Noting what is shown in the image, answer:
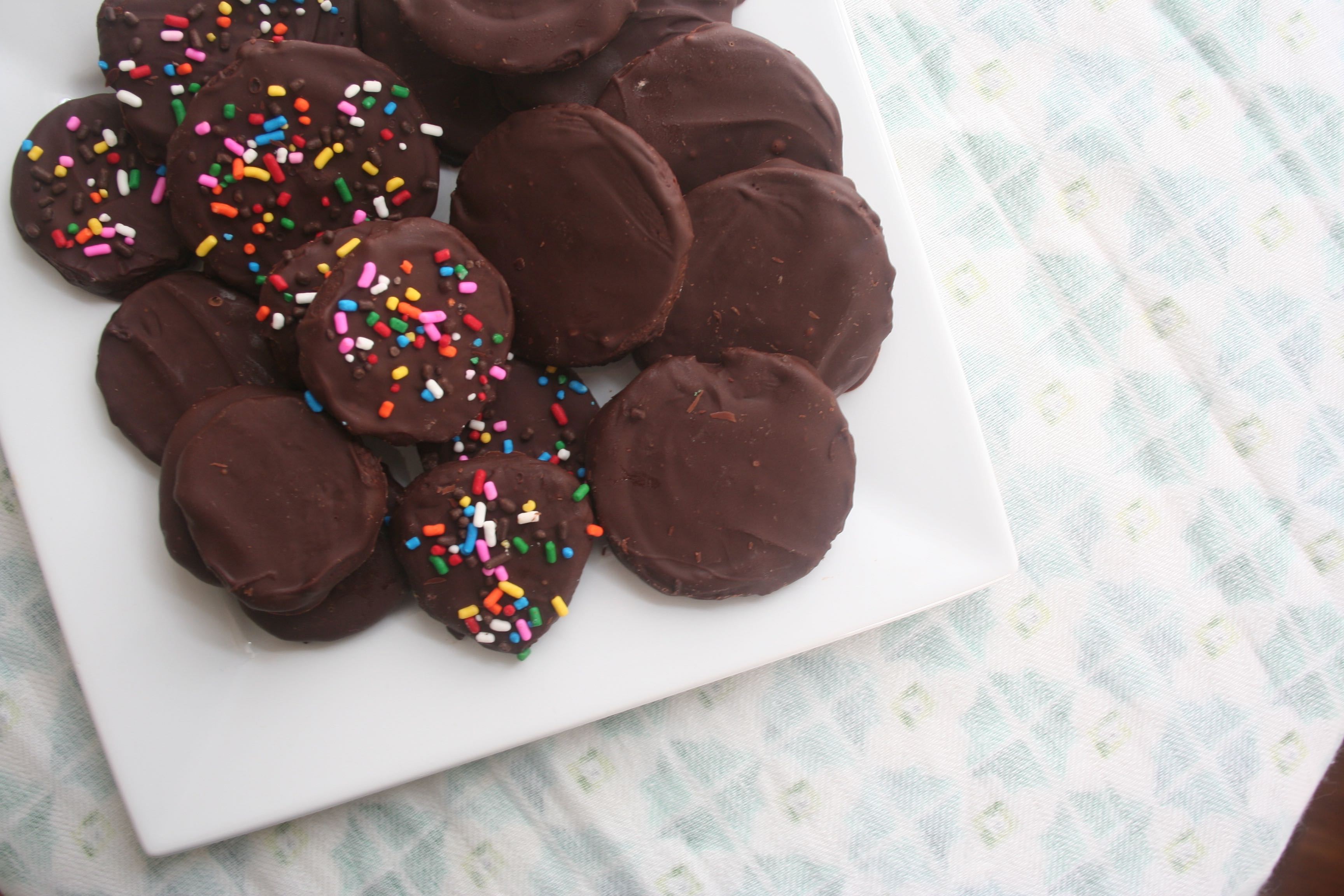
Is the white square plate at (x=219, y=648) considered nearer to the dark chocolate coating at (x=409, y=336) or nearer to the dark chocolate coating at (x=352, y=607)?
the dark chocolate coating at (x=352, y=607)

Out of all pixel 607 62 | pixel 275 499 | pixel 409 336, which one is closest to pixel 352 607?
pixel 275 499

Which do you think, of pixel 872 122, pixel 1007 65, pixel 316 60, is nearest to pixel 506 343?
pixel 316 60

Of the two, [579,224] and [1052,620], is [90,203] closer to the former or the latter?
[579,224]

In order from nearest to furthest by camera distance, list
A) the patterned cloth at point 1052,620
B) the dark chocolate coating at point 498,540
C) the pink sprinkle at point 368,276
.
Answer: the pink sprinkle at point 368,276
the dark chocolate coating at point 498,540
the patterned cloth at point 1052,620

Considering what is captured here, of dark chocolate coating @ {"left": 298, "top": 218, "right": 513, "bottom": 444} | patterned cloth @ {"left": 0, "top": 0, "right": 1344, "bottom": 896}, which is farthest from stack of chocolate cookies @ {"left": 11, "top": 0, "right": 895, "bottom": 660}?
patterned cloth @ {"left": 0, "top": 0, "right": 1344, "bottom": 896}

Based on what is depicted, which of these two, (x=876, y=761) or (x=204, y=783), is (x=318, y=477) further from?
(x=876, y=761)

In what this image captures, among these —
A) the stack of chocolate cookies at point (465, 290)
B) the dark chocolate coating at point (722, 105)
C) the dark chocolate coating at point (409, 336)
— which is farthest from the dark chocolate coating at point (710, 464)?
the dark chocolate coating at point (722, 105)
